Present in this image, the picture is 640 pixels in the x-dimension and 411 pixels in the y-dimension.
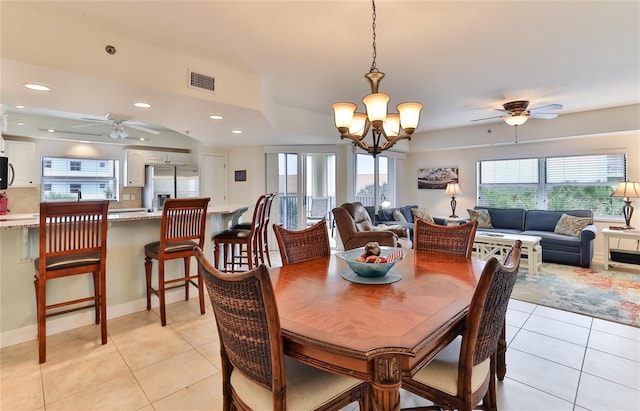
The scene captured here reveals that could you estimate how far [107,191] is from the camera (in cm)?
609

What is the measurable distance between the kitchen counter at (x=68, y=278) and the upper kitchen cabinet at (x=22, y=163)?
2.94m

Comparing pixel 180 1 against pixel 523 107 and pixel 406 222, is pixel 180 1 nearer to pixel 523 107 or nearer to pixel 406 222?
pixel 523 107

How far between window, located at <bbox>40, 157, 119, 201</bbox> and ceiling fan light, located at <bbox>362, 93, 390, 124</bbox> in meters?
5.73

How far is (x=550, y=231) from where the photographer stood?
5398mm

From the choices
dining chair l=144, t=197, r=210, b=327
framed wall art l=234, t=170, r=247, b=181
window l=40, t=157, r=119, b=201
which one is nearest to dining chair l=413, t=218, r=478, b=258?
dining chair l=144, t=197, r=210, b=327

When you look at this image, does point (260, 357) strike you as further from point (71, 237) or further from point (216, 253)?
point (216, 253)

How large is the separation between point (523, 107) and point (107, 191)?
7287 millimetres

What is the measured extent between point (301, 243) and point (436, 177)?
226 inches

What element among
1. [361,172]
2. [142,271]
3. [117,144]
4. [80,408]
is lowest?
[80,408]

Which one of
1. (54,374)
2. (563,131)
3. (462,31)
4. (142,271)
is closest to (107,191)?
(142,271)

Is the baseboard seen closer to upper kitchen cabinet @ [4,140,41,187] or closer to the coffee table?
upper kitchen cabinet @ [4,140,41,187]

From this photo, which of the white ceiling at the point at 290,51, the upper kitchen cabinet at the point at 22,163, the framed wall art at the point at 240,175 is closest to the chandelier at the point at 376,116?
the white ceiling at the point at 290,51

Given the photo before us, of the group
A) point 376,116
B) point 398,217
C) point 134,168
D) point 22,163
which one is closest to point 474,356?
point 376,116

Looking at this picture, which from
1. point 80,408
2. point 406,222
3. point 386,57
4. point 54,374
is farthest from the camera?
point 406,222
